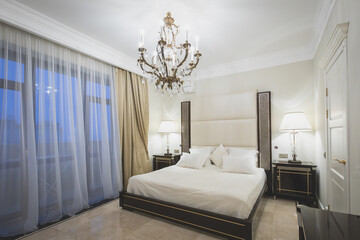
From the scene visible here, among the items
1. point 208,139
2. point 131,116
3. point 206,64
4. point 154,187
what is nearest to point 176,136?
point 208,139

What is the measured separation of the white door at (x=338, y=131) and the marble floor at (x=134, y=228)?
0.66m

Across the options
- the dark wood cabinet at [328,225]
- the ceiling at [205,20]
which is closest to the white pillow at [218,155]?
the ceiling at [205,20]

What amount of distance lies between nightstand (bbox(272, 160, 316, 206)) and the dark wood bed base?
118 cm

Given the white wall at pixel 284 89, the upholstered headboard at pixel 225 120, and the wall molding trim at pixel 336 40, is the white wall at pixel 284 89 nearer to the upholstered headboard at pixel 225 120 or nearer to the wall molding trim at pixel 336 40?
the upholstered headboard at pixel 225 120

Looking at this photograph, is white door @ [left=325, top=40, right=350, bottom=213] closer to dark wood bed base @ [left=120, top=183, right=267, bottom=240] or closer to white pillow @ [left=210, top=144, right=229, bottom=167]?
dark wood bed base @ [left=120, top=183, right=267, bottom=240]

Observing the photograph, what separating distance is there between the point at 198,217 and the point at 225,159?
1.43 metres

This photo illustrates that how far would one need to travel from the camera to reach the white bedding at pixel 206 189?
84.7 inches

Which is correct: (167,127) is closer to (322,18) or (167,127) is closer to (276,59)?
(276,59)

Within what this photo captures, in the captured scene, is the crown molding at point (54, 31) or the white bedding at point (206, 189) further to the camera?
the crown molding at point (54, 31)

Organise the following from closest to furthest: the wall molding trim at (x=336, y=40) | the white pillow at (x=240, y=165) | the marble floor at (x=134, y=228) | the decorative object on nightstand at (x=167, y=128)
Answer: the wall molding trim at (x=336, y=40), the marble floor at (x=134, y=228), the white pillow at (x=240, y=165), the decorative object on nightstand at (x=167, y=128)

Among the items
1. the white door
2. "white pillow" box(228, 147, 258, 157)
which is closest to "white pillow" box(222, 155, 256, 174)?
"white pillow" box(228, 147, 258, 157)

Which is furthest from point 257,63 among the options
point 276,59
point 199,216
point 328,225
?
point 328,225

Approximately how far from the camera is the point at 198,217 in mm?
2283

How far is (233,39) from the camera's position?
326 cm
